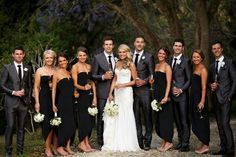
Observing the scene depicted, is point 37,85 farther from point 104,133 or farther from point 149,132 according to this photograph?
point 149,132

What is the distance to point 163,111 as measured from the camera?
35.0 ft

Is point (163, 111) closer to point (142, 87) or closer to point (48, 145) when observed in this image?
point (142, 87)

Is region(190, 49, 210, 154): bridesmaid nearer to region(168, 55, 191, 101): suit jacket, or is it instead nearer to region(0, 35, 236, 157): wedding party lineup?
region(0, 35, 236, 157): wedding party lineup

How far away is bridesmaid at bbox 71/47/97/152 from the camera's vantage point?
34.5ft

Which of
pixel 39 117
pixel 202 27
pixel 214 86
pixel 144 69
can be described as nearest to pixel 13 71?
pixel 39 117

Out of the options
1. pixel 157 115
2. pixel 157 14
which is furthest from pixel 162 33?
pixel 157 115

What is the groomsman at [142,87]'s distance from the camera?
34.8 ft

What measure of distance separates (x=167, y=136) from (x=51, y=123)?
7.89 ft

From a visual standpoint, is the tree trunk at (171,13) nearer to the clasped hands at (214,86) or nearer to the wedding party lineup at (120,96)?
the wedding party lineup at (120,96)

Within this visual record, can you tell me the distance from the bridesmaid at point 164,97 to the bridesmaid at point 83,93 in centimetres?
133

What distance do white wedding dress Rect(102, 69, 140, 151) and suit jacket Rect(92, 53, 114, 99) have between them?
21cm

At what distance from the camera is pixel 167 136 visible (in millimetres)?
10680

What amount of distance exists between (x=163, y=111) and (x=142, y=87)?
0.66 m

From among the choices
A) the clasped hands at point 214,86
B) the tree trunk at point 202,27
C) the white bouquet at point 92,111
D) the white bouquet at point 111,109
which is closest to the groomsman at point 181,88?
the clasped hands at point 214,86
